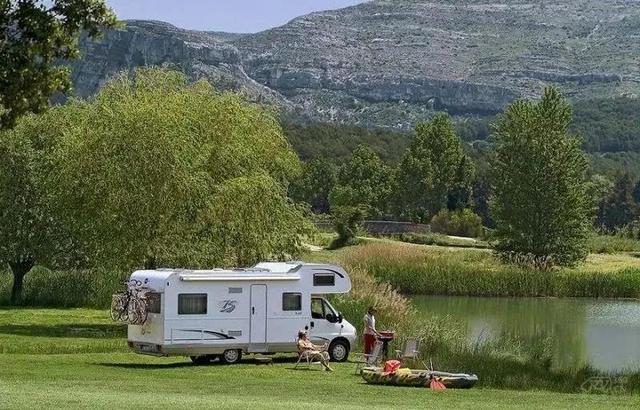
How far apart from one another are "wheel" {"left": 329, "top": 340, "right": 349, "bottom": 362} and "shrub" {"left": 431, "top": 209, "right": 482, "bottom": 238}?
63.2 meters

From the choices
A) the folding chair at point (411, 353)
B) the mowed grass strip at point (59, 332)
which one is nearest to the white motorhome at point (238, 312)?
the mowed grass strip at point (59, 332)

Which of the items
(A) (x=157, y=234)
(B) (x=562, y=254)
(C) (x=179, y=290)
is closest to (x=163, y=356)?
(C) (x=179, y=290)

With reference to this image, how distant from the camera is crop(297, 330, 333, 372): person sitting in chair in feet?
84.8

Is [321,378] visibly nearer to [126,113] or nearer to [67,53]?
[67,53]

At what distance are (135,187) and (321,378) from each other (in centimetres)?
1163

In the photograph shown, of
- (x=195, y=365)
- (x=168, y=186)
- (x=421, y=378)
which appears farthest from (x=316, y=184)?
(x=421, y=378)

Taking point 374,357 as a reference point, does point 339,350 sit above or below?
below

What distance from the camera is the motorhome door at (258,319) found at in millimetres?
27094

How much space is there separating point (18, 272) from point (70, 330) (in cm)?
1101

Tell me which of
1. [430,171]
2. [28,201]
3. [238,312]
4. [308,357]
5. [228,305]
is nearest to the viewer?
[308,357]

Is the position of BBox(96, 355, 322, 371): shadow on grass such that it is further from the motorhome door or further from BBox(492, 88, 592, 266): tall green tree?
BBox(492, 88, 592, 266): tall green tree

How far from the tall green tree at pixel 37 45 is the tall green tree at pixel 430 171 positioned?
289ft

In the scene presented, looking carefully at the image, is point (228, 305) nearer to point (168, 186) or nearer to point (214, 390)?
point (214, 390)

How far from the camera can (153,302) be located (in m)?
26.3
